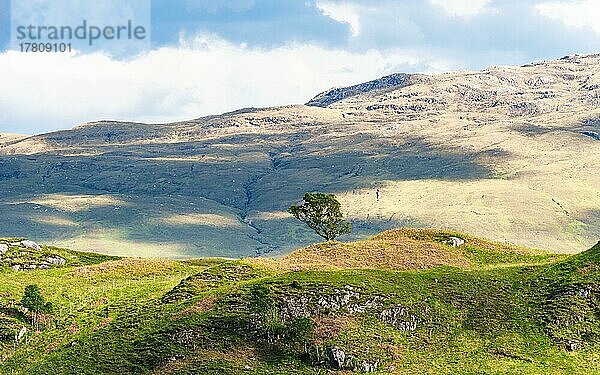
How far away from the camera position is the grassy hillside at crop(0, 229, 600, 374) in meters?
64.9

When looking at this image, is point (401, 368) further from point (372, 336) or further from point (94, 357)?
point (94, 357)

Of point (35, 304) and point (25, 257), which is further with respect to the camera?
point (25, 257)

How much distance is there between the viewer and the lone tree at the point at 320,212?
458ft

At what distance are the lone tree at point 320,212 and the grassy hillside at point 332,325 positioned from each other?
Result: 50890 millimetres

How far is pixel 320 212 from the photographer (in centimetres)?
14075

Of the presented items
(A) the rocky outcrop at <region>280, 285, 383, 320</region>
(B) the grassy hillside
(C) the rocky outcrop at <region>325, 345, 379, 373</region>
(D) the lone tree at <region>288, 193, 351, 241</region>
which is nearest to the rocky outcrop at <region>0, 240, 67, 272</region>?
(B) the grassy hillside

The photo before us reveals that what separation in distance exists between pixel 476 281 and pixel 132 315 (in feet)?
125

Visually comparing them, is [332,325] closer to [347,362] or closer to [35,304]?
[347,362]

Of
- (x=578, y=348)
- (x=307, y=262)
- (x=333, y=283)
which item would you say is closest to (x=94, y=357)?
(x=333, y=283)

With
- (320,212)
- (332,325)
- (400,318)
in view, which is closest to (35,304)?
(332,325)

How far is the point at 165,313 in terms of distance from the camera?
74.9 metres

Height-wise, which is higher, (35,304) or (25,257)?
(25,257)

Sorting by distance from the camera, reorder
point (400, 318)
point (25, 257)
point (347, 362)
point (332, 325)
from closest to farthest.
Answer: point (347, 362) < point (332, 325) < point (400, 318) < point (25, 257)

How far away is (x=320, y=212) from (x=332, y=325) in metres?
72.4
